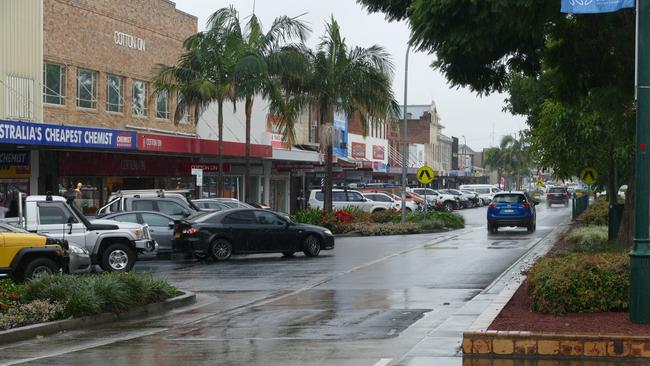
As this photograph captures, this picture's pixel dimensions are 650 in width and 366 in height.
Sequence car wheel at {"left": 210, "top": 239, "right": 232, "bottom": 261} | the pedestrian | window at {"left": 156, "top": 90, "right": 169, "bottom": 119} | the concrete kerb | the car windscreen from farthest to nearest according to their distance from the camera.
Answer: window at {"left": 156, "top": 90, "right": 169, "bottom": 119} < the car windscreen < the pedestrian < car wheel at {"left": 210, "top": 239, "right": 232, "bottom": 261} < the concrete kerb

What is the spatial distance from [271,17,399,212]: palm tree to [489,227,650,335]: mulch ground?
26354mm

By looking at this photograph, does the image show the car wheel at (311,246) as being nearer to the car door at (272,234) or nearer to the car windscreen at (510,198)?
the car door at (272,234)

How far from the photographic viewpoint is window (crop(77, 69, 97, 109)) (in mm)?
35719

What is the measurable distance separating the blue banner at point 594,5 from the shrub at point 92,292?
8066mm

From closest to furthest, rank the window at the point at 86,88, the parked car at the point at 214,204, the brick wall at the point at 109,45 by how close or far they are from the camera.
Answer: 1. the parked car at the point at 214,204
2. the brick wall at the point at 109,45
3. the window at the point at 86,88

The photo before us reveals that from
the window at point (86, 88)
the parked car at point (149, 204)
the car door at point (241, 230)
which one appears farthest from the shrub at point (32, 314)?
the window at point (86, 88)

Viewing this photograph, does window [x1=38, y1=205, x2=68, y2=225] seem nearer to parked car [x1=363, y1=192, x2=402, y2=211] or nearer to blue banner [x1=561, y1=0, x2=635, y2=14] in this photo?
blue banner [x1=561, y1=0, x2=635, y2=14]

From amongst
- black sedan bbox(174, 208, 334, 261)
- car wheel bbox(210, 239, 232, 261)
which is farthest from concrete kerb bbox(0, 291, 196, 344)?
car wheel bbox(210, 239, 232, 261)

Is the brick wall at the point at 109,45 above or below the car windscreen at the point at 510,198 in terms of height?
above

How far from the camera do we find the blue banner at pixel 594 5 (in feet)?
32.3

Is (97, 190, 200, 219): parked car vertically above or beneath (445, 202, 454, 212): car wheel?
above

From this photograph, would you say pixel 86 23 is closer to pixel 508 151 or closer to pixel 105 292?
pixel 105 292

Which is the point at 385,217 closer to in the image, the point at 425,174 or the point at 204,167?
the point at 425,174

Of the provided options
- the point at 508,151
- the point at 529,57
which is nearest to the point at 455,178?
the point at 508,151
